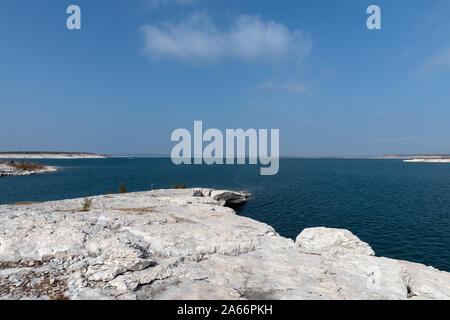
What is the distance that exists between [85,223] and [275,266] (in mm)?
11311

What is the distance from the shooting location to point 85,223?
13828 mm

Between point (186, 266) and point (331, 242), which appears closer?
point (186, 266)

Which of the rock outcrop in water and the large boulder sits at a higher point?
the rock outcrop in water

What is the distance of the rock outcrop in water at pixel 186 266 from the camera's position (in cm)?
824

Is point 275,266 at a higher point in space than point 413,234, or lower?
higher

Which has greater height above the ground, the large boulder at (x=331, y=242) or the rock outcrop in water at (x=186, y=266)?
the rock outcrop in water at (x=186, y=266)

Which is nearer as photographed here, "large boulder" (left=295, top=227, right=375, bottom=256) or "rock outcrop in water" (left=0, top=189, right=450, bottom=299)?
"rock outcrop in water" (left=0, top=189, right=450, bottom=299)

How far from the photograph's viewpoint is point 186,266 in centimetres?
1002

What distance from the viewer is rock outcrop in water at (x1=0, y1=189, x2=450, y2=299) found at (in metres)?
8.24

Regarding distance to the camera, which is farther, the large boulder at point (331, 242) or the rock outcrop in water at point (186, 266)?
the large boulder at point (331, 242)

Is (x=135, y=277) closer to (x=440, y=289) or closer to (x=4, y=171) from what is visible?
(x=440, y=289)

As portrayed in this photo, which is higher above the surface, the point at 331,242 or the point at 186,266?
the point at 186,266
